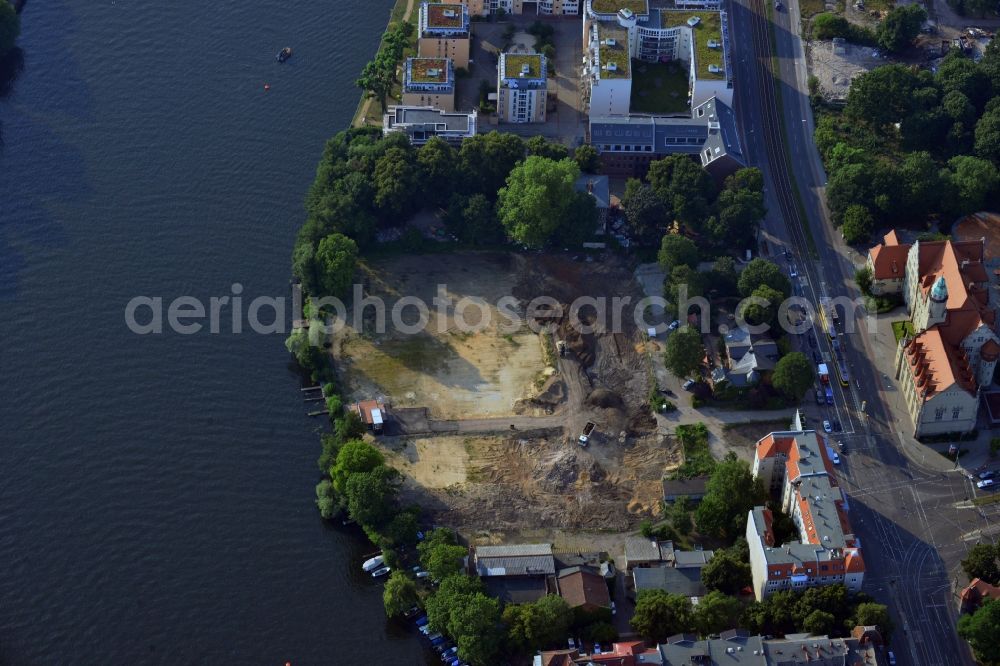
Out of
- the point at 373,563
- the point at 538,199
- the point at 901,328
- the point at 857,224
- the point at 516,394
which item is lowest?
the point at 373,563

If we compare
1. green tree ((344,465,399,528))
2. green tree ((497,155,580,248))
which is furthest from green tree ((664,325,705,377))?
green tree ((344,465,399,528))

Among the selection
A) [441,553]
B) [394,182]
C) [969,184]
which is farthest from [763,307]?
[441,553]

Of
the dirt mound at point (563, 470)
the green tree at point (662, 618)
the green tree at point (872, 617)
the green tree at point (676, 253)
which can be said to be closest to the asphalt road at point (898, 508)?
the green tree at point (872, 617)

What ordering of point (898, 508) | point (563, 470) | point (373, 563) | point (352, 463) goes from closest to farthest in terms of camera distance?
point (373, 563) < point (898, 508) < point (352, 463) < point (563, 470)

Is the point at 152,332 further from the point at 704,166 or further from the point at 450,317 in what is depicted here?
the point at 704,166

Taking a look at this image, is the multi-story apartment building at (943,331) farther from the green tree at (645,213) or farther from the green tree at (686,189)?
the green tree at (645,213)

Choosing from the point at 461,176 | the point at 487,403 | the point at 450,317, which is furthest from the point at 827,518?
the point at 461,176

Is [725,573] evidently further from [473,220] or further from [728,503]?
[473,220]
